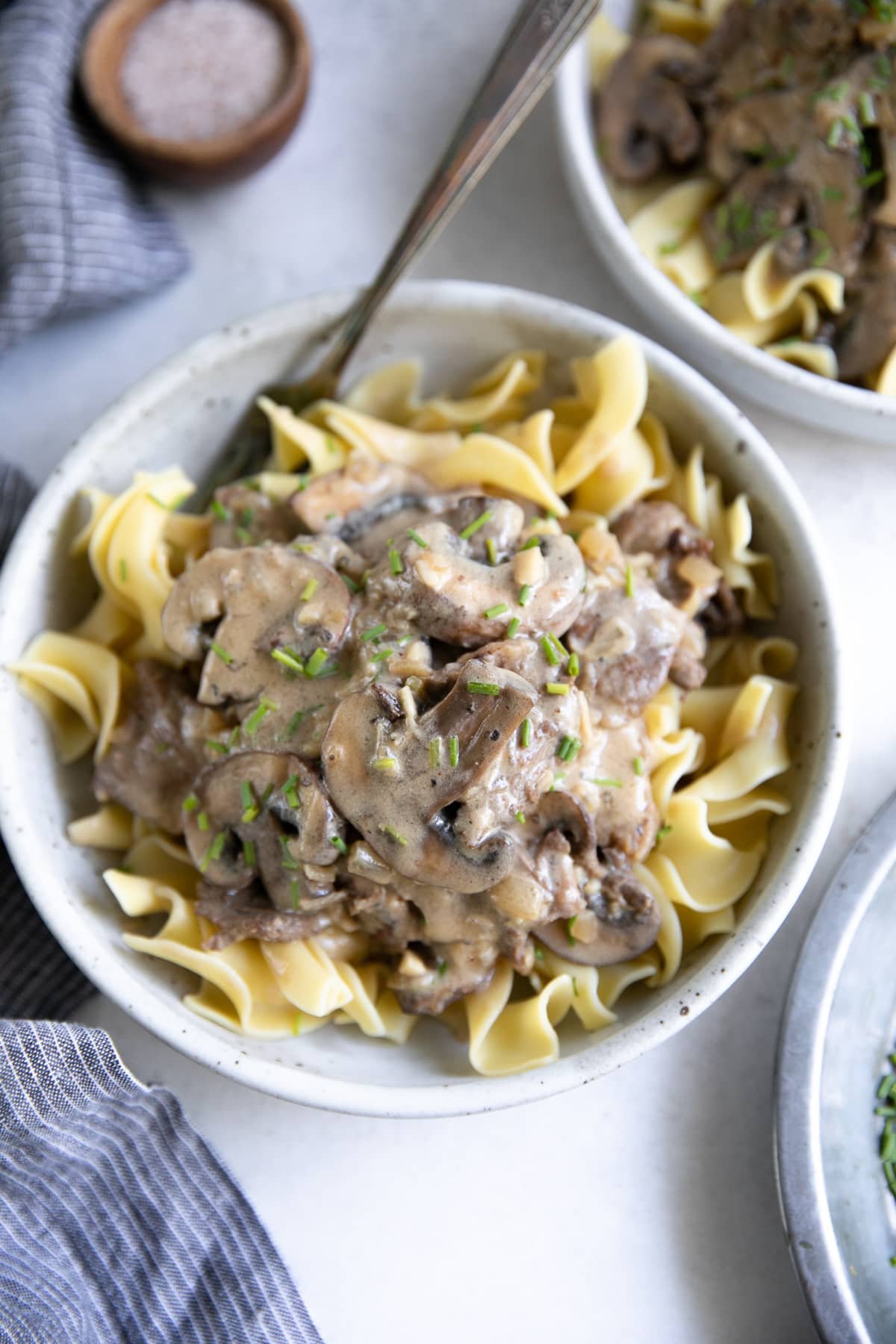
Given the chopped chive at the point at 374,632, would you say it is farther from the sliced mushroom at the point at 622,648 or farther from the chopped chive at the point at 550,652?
the sliced mushroom at the point at 622,648

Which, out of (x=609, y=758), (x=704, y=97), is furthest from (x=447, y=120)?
(x=609, y=758)

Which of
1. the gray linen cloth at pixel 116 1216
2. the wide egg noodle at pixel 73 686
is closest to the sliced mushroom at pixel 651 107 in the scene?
the wide egg noodle at pixel 73 686

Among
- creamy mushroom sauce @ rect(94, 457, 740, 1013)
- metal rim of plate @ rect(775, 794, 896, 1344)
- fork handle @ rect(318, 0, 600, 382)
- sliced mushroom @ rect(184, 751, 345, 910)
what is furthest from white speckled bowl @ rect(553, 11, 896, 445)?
sliced mushroom @ rect(184, 751, 345, 910)

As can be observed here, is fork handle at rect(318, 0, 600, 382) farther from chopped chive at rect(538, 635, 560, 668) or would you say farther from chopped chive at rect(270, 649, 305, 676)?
chopped chive at rect(538, 635, 560, 668)

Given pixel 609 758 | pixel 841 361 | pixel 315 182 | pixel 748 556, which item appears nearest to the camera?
pixel 609 758

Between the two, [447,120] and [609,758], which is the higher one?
[447,120]

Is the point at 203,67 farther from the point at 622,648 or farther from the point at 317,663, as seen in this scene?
the point at 622,648

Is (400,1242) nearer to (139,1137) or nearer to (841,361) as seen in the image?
(139,1137)
